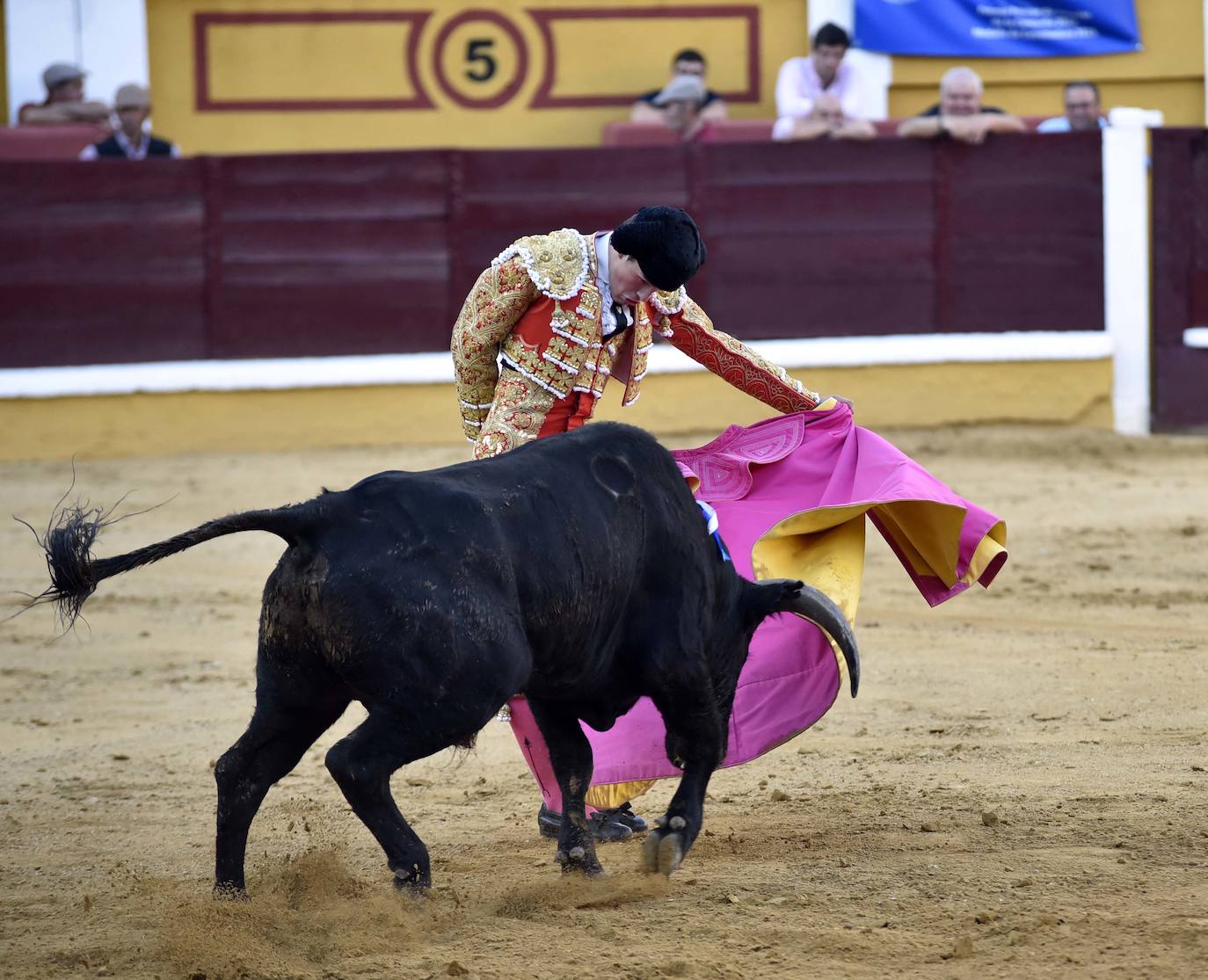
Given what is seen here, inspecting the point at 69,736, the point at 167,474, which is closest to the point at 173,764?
the point at 69,736

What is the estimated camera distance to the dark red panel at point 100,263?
24.3ft

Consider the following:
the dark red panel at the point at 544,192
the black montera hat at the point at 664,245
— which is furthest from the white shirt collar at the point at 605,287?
the dark red panel at the point at 544,192

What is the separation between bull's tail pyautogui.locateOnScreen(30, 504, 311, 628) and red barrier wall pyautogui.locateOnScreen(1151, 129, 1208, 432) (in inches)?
251

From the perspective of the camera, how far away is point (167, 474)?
271 inches

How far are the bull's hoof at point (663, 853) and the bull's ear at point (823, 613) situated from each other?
41cm

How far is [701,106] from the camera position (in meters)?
8.24

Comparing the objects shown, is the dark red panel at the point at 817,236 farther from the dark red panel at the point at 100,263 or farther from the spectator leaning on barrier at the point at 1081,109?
the dark red panel at the point at 100,263

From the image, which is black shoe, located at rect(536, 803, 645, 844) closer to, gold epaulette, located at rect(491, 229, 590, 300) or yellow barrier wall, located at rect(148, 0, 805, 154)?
gold epaulette, located at rect(491, 229, 590, 300)

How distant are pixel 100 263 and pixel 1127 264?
463 centimetres

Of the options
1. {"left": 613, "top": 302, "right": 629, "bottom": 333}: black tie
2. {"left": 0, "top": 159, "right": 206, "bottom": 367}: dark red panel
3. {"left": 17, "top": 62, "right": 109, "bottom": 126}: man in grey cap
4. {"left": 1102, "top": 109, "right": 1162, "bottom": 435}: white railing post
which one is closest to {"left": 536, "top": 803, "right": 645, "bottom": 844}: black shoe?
{"left": 613, "top": 302, "right": 629, "bottom": 333}: black tie

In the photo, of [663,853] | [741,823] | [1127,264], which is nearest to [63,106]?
[1127,264]

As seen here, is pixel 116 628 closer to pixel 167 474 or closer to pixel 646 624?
pixel 167 474

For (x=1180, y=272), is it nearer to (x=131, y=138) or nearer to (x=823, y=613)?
(x=131, y=138)

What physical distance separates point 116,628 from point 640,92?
4.90 metres
